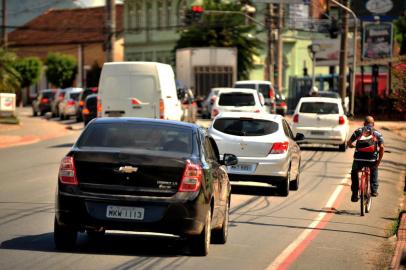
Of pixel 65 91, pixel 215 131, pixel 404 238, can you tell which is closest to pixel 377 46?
pixel 65 91

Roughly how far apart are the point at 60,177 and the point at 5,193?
28.3ft

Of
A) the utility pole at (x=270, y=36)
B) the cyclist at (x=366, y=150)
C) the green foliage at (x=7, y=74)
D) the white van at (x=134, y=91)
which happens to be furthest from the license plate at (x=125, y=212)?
the utility pole at (x=270, y=36)

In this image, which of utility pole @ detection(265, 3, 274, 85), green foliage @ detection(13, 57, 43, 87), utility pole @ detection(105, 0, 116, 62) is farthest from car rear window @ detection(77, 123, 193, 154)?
green foliage @ detection(13, 57, 43, 87)

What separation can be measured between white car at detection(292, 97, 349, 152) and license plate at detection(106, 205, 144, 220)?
77.3 ft

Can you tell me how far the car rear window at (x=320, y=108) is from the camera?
36594mm

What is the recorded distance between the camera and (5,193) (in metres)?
21.0

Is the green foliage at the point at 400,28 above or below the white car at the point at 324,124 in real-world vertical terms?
above

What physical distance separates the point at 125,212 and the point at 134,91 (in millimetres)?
20833

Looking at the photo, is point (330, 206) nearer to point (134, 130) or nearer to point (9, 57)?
point (134, 130)

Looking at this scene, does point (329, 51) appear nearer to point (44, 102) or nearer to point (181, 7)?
point (181, 7)

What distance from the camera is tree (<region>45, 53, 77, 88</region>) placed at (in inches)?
4080

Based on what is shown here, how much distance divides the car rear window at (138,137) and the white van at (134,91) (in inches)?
771

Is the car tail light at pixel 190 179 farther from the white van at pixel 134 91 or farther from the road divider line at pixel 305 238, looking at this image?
the white van at pixel 134 91

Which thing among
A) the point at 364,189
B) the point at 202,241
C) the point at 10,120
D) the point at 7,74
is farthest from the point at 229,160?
the point at 10,120
